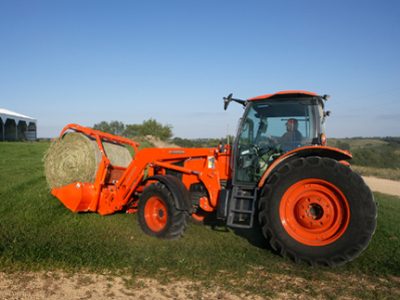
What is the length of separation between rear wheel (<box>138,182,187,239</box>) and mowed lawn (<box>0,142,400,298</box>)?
155 millimetres

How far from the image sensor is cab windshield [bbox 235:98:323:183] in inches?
218

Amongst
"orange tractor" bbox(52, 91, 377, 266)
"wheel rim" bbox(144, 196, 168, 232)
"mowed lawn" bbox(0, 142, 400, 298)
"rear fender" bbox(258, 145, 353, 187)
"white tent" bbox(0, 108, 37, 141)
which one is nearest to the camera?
"mowed lawn" bbox(0, 142, 400, 298)

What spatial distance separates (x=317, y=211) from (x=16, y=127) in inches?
1359

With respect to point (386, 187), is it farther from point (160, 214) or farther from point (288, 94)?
point (160, 214)

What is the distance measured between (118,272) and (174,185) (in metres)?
1.86

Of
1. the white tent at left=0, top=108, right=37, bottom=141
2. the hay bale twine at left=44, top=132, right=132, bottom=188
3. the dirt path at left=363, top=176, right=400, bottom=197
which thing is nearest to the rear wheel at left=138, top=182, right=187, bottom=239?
the hay bale twine at left=44, top=132, right=132, bottom=188

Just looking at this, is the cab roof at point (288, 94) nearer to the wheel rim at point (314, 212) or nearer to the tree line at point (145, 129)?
the wheel rim at point (314, 212)

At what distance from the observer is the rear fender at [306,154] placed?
16.4 feet

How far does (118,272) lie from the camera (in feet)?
14.4

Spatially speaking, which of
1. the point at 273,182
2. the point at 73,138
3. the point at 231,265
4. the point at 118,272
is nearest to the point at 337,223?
the point at 273,182

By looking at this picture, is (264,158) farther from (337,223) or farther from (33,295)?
(33,295)

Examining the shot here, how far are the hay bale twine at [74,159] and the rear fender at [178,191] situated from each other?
5.05 ft

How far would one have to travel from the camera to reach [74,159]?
23.0ft

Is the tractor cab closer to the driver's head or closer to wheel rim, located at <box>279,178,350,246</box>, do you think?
the driver's head
